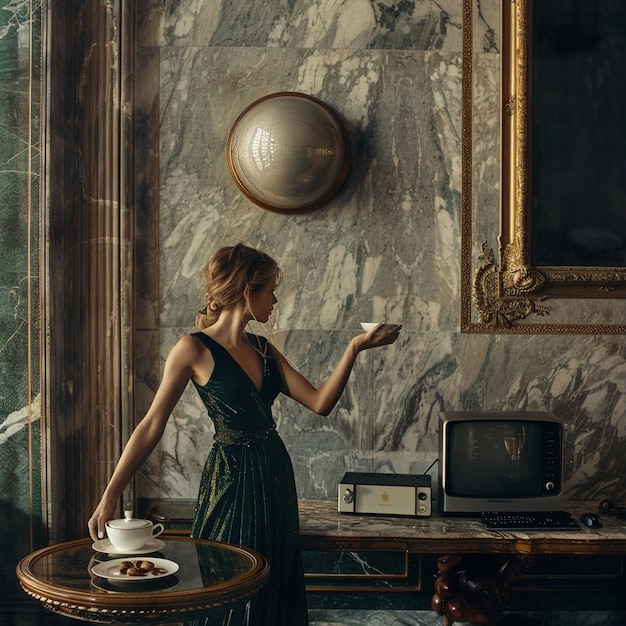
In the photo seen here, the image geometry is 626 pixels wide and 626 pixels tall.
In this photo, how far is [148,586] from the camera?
7.20 feet

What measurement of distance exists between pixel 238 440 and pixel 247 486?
15 centimetres

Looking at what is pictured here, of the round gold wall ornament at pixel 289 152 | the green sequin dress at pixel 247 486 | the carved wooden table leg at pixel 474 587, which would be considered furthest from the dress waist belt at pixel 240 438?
the round gold wall ornament at pixel 289 152

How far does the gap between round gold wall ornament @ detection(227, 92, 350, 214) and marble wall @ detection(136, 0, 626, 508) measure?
0.10 m

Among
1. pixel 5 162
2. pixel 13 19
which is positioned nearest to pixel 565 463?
pixel 5 162

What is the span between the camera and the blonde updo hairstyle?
2906 mm

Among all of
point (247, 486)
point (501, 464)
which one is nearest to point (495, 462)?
point (501, 464)

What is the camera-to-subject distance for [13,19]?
11.1 feet

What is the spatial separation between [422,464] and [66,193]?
1.85 meters

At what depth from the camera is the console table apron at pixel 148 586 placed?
6.98 feet

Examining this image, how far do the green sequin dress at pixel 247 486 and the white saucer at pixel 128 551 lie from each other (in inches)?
13.2

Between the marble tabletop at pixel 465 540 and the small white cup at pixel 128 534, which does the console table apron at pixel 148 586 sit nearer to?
the small white cup at pixel 128 534

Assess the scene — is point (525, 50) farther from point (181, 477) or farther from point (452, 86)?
point (181, 477)

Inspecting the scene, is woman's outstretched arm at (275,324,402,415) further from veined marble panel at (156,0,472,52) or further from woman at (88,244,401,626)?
veined marble panel at (156,0,472,52)

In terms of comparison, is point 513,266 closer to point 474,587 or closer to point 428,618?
point 474,587
